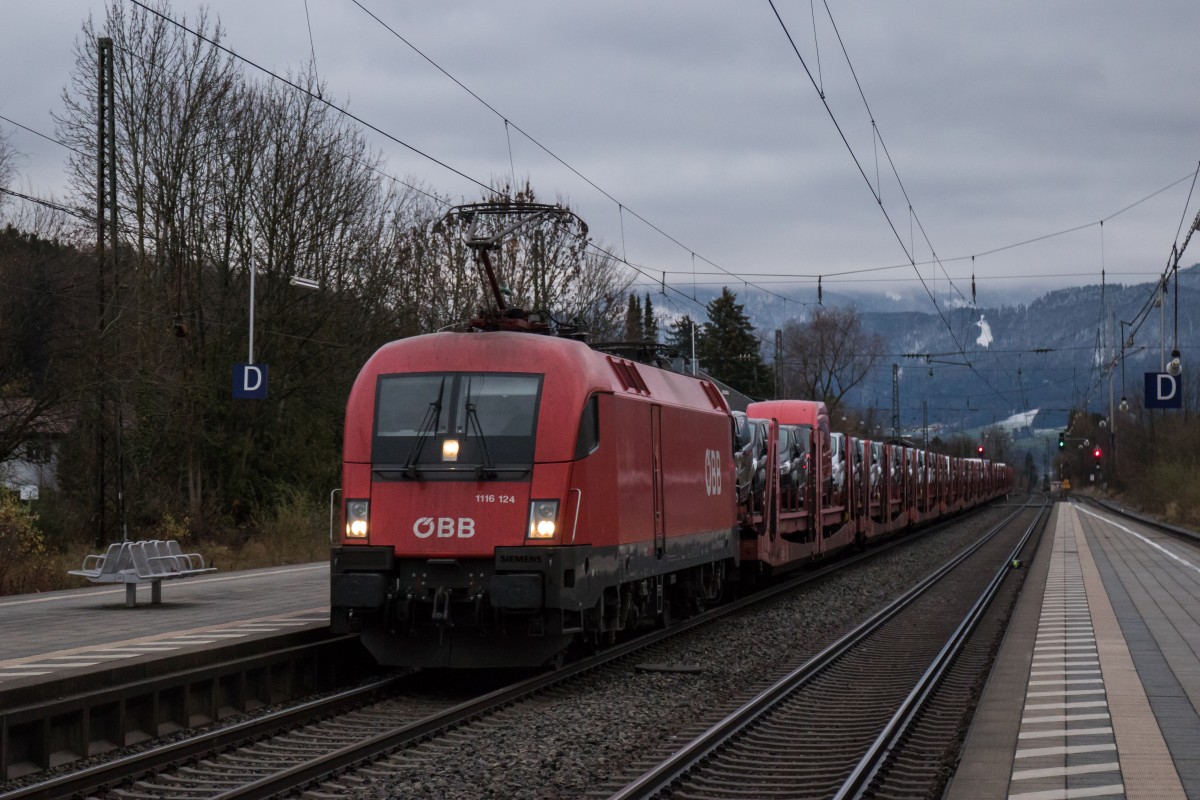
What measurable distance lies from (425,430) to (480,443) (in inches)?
21.9

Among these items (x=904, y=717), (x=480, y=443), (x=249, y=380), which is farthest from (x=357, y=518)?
(x=249, y=380)

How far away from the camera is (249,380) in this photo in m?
28.2

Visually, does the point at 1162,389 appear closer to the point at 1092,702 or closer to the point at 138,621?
the point at 1092,702

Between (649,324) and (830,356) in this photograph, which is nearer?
(649,324)

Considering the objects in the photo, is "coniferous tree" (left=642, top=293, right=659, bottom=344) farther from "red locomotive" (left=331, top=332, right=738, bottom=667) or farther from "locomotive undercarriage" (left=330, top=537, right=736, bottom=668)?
"locomotive undercarriage" (left=330, top=537, right=736, bottom=668)

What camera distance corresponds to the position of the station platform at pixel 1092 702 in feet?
26.6

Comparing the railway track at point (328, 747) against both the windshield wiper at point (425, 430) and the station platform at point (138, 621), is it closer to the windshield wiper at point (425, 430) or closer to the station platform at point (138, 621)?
the station platform at point (138, 621)

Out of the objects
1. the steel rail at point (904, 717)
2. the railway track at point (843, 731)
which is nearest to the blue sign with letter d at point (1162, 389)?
the steel rail at point (904, 717)

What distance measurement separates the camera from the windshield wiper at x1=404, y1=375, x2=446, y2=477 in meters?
12.5

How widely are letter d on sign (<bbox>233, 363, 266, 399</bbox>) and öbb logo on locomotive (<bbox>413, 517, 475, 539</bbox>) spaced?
16.8m

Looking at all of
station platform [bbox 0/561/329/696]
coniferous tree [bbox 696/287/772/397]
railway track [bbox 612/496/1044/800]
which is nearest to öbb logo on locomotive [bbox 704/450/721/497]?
railway track [bbox 612/496/1044/800]

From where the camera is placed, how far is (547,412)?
1245 centimetres

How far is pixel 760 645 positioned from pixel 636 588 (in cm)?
234

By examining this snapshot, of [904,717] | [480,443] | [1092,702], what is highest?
[480,443]
